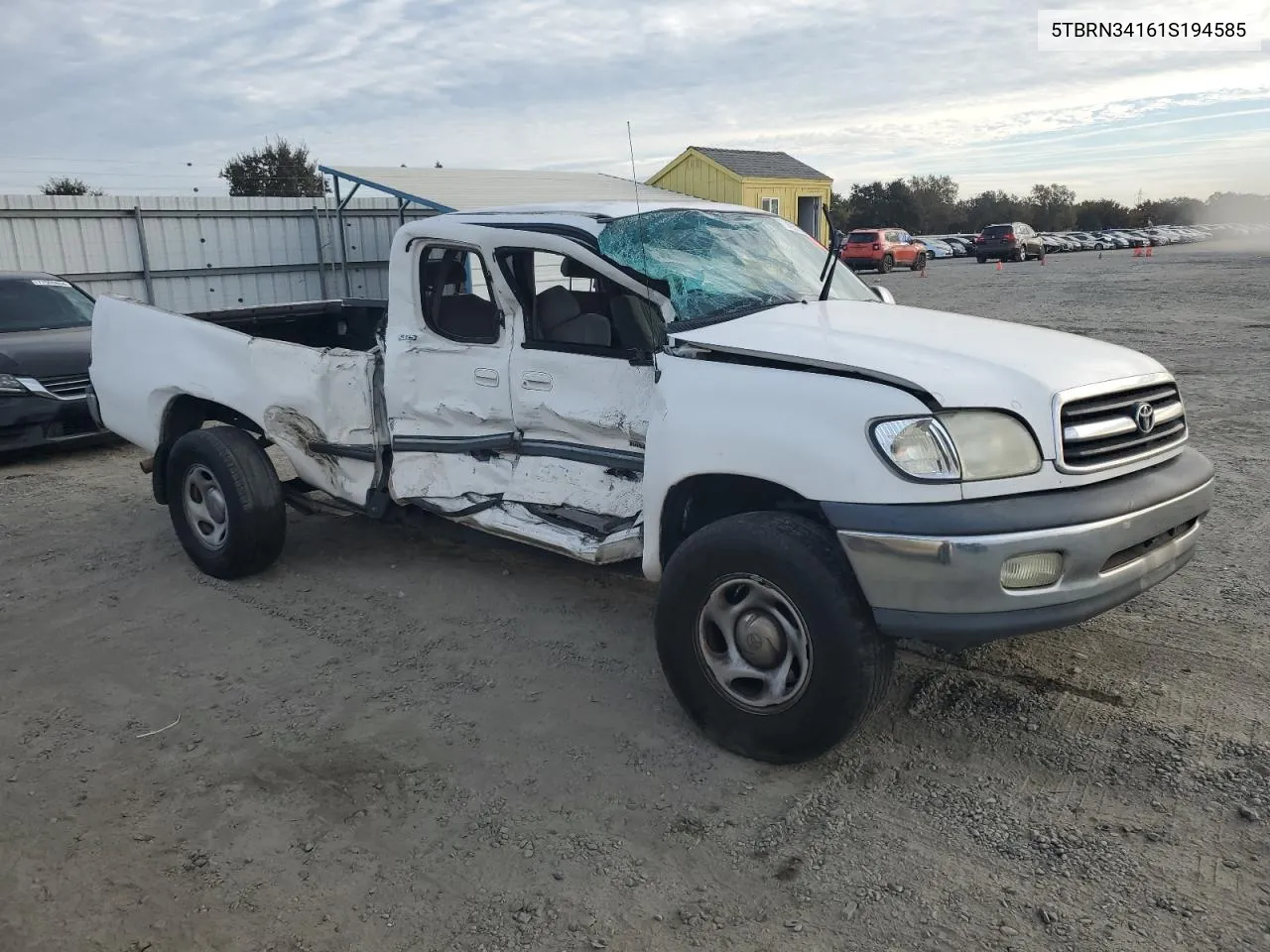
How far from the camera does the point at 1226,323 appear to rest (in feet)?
50.9

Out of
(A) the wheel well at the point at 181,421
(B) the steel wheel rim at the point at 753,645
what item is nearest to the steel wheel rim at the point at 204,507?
(A) the wheel well at the point at 181,421

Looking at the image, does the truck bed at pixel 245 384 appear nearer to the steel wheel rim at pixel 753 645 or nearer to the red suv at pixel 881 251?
the steel wheel rim at pixel 753 645

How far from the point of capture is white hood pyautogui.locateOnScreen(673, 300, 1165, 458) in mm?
A: 3117

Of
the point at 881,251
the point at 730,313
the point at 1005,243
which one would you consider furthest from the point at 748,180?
the point at 730,313

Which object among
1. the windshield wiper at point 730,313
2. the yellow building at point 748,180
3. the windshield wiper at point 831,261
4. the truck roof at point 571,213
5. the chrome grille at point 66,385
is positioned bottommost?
the chrome grille at point 66,385

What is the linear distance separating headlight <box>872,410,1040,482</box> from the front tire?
0.37m

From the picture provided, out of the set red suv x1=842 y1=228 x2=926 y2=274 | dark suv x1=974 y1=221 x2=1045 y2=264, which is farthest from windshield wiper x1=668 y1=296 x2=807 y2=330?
dark suv x1=974 y1=221 x2=1045 y2=264

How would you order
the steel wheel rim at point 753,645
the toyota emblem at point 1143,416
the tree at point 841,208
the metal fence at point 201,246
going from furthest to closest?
1. the tree at point 841,208
2. the metal fence at point 201,246
3. the toyota emblem at point 1143,416
4. the steel wheel rim at point 753,645

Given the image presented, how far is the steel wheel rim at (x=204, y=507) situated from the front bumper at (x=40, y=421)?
3489 mm

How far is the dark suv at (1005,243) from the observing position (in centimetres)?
4394

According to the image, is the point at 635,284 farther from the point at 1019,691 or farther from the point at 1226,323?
the point at 1226,323

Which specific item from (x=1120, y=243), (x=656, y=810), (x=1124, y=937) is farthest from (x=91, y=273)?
(x=1120, y=243)

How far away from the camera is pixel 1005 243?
44.0 metres

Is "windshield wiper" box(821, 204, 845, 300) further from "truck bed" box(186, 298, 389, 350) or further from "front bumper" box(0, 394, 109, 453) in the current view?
"front bumper" box(0, 394, 109, 453)
